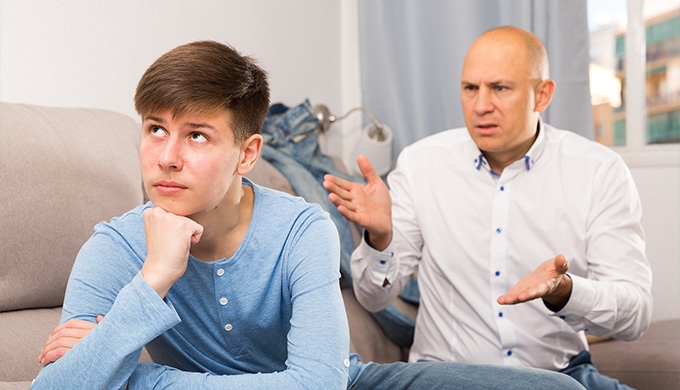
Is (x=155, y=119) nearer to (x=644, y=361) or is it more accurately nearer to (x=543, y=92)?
(x=543, y=92)

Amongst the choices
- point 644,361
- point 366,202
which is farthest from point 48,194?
point 644,361

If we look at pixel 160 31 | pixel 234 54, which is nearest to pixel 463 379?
pixel 234 54

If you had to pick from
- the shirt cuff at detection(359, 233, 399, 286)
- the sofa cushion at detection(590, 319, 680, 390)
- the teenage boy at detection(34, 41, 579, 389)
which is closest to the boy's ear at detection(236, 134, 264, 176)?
the teenage boy at detection(34, 41, 579, 389)

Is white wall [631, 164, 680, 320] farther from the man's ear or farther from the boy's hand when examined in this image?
the boy's hand

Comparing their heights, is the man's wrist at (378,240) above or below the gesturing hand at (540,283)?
above

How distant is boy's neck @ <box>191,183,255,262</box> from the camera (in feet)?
3.47

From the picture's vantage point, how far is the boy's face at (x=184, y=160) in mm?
960

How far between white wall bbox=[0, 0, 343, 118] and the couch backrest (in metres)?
0.28

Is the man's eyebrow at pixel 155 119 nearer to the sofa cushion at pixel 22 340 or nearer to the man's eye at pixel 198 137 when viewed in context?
the man's eye at pixel 198 137

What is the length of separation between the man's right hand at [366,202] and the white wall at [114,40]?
0.75 m

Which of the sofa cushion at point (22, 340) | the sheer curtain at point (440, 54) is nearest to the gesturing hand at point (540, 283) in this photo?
the sofa cushion at point (22, 340)

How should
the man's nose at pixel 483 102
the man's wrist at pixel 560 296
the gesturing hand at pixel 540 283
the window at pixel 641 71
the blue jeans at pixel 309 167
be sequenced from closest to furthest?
1. the gesturing hand at pixel 540 283
2. the man's wrist at pixel 560 296
3. the man's nose at pixel 483 102
4. the blue jeans at pixel 309 167
5. the window at pixel 641 71

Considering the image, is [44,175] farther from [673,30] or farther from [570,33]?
[673,30]

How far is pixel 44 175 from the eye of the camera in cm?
122
